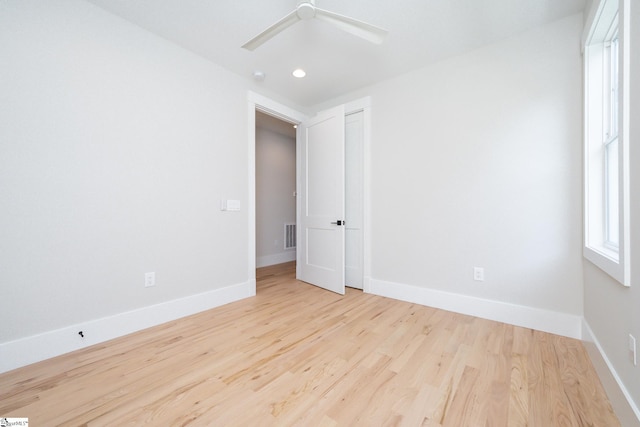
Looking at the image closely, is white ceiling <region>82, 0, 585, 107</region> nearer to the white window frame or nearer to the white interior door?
the white window frame

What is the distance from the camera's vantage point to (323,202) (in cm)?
326

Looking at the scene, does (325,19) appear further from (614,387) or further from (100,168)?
(614,387)

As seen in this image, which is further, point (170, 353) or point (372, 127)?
point (372, 127)

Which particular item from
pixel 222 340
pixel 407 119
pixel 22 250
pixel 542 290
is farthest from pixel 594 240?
pixel 22 250

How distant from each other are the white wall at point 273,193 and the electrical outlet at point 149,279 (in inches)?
93.5

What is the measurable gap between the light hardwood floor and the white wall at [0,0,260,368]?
454 millimetres

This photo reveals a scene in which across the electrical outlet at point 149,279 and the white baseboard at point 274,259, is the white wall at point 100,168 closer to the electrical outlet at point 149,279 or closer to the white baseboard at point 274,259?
the electrical outlet at point 149,279

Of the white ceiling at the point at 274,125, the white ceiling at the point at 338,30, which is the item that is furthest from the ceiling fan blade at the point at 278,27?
the white ceiling at the point at 274,125

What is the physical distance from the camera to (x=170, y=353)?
5.65 feet

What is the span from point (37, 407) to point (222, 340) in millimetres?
936

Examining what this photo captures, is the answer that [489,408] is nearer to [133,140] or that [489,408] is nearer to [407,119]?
[407,119]

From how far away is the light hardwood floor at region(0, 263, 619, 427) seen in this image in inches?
46.6

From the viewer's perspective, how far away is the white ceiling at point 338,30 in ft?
6.08

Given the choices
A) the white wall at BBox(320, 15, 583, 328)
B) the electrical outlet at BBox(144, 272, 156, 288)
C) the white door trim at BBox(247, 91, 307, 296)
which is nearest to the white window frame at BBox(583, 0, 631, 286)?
the white wall at BBox(320, 15, 583, 328)
